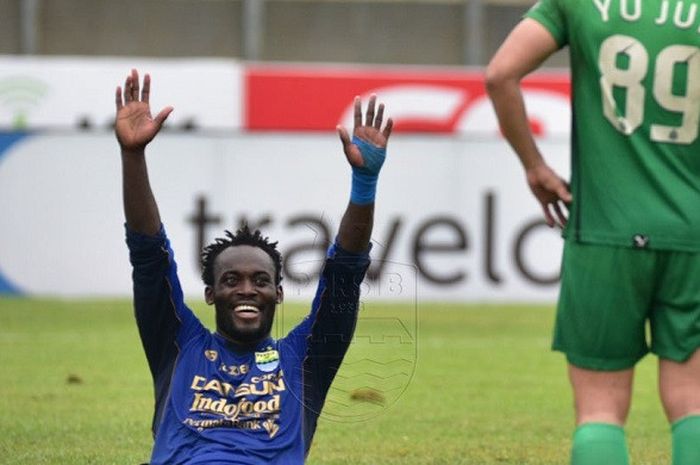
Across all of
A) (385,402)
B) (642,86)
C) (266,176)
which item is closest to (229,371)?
(642,86)

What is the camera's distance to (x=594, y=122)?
5.30 meters

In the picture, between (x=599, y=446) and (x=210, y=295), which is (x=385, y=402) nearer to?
(x=210, y=295)

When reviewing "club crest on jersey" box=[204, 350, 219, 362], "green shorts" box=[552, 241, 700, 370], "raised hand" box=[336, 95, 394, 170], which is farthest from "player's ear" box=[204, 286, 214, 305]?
"green shorts" box=[552, 241, 700, 370]

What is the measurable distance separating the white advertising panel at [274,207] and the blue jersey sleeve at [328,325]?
14.2 metres

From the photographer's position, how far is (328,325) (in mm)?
6309

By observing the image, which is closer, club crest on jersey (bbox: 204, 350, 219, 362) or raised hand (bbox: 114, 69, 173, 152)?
raised hand (bbox: 114, 69, 173, 152)

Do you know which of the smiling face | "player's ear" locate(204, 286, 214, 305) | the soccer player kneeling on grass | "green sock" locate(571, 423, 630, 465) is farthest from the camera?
"player's ear" locate(204, 286, 214, 305)

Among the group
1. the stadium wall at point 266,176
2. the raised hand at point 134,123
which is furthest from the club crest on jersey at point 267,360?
the stadium wall at point 266,176

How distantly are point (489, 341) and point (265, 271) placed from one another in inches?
413

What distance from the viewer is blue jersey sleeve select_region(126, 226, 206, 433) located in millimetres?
6031

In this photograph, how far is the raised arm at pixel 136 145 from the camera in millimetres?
5848

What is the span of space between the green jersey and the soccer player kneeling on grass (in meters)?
0.90

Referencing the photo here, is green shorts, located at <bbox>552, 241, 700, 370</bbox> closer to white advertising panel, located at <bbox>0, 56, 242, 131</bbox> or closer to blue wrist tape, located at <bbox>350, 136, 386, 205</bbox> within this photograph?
blue wrist tape, located at <bbox>350, 136, 386, 205</bbox>

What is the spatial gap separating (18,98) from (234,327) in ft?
→ 51.7
